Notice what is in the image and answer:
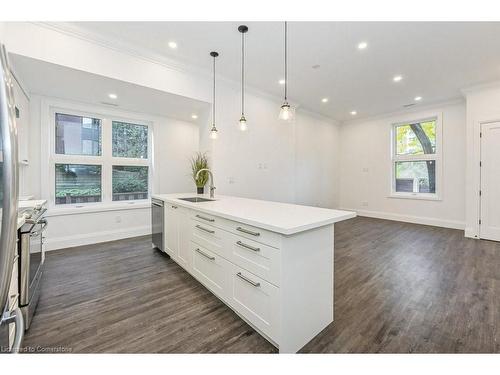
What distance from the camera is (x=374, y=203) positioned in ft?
20.3

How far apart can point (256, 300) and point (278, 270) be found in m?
0.36

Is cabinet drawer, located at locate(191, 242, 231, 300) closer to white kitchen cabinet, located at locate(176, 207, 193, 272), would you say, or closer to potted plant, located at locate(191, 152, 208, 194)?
white kitchen cabinet, located at locate(176, 207, 193, 272)

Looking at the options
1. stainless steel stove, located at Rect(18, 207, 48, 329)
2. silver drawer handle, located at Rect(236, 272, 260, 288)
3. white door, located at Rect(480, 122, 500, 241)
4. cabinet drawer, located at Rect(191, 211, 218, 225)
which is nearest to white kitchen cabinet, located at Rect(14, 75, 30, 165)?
stainless steel stove, located at Rect(18, 207, 48, 329)

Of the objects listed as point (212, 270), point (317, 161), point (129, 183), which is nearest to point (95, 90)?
point (129, 183)

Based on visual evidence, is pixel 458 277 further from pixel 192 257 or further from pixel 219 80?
pixel 219 80

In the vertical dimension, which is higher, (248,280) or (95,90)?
(95,90)

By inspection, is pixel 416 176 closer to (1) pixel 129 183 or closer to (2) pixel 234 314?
(2) pixel 234 314

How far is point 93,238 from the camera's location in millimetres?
3736

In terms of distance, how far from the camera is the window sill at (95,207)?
3.48 metres

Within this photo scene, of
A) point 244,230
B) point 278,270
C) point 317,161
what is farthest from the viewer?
point 317,161

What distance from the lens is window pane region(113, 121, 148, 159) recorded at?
4176 mm

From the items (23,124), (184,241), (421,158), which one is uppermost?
(23,124)

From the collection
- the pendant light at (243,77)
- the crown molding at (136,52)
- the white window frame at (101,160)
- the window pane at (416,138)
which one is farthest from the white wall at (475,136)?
the white window frame at (101,160)
